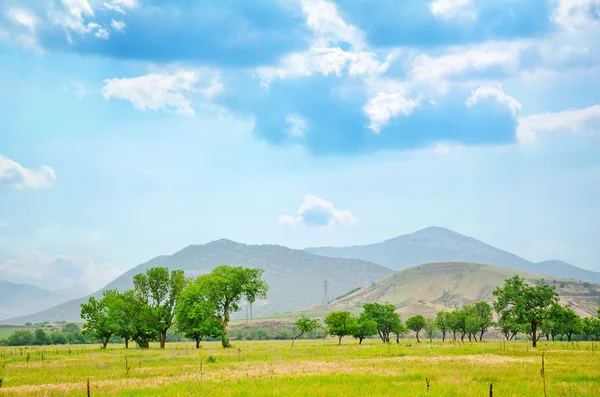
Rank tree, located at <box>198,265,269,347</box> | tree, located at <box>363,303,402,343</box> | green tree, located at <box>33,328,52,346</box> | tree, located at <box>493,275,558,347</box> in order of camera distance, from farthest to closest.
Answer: green tree, located at <box>33,328,52,346</box>, tree, located at <box>363,303,402,343</box>, tree, located at <box>198,265,269,347</box>, tree, located at <box>493,275,558,347</box>

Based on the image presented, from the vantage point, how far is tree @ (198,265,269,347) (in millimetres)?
82188

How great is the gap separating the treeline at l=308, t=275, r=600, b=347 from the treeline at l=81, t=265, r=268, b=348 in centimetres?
2731

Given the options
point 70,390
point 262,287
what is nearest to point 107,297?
point 262,287

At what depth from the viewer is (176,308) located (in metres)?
84.5

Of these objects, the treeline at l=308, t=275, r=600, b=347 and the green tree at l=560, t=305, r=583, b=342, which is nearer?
the treeline at l=308, t=275, r=600, b=347

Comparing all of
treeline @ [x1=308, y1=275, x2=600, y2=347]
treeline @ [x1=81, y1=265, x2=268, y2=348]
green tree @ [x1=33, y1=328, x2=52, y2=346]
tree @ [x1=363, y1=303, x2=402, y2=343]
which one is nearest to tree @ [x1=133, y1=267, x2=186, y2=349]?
treeline @ [x1=81, y1=265, x2=268, y2=348]

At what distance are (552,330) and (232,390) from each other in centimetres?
11969

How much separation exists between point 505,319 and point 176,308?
196ft

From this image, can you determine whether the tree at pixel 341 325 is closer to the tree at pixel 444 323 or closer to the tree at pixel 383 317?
the tree at pixel 383 317

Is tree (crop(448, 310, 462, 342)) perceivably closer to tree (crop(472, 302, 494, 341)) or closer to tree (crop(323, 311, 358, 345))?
tree (crop(472, 302, 494, 341))

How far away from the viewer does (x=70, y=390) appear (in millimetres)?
26438

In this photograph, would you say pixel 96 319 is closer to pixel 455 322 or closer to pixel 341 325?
pixel 341 325

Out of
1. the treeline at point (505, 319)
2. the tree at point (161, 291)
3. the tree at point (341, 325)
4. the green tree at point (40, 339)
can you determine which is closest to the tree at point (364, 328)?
the treeline at point (505, 319)

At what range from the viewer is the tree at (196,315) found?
3118 inches
